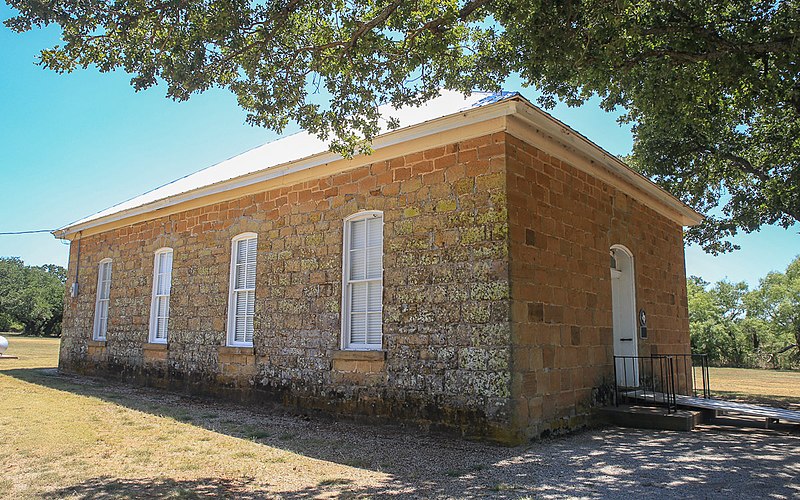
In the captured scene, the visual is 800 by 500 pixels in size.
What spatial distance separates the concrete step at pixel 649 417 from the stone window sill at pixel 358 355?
10.9 ft

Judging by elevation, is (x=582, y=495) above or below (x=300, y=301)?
below

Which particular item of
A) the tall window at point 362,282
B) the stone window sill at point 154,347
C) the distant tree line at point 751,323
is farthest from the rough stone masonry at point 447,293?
the distant tree line at point 751,323

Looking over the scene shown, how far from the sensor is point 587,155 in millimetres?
9031

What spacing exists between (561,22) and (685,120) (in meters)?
2.86

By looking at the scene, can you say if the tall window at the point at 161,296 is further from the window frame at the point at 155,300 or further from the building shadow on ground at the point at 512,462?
the building shadow on ground at the point at 512,462

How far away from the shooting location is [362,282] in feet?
29.3

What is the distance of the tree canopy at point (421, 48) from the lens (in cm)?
622

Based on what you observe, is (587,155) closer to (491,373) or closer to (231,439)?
(491,373)

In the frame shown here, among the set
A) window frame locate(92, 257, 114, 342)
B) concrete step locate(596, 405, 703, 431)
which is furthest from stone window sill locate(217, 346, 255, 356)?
window frame locate(92, 257, 114, 342)

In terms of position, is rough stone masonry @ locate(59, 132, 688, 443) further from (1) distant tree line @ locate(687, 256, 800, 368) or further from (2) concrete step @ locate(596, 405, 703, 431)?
(1) distant tree line @ locate(687, 256, 800, 368)

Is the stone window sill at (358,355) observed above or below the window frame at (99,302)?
below

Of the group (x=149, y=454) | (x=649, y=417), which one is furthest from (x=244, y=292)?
(x=649, y=417)

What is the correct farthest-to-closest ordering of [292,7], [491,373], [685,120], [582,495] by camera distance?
[685,120], [491,373], [292,7], [582,495]

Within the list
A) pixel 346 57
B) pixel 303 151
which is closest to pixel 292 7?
pixel 346 57
